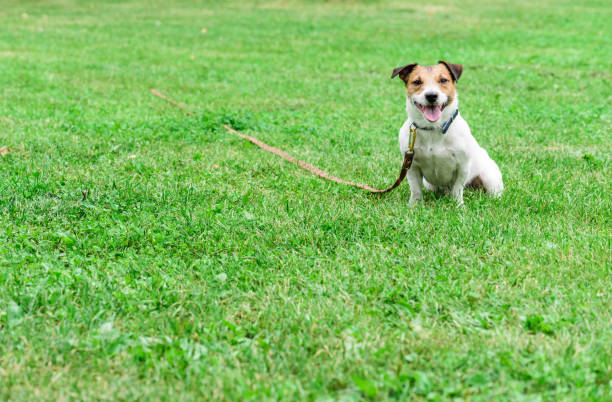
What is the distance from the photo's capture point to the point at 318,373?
270cm

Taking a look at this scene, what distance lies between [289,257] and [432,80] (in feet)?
6.54

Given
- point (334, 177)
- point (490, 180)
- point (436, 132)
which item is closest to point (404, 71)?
point (436, 132)

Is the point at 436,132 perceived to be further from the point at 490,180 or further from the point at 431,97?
the point at 490,180

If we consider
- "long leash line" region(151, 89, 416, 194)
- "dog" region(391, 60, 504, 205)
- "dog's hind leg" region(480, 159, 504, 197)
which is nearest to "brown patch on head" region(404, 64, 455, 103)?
"dog" region(391, 60, 504, 205)

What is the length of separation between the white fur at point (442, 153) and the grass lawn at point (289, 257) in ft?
0.72

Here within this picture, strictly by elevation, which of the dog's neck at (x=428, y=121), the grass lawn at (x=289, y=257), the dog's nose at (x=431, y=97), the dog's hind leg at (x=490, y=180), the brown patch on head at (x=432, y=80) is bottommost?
the grass lawn at (x=289, y=257)

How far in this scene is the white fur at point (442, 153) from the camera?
4.91 m

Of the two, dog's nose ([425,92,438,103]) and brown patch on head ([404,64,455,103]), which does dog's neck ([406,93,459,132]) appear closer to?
brown patch on head ([404,64,455,103])

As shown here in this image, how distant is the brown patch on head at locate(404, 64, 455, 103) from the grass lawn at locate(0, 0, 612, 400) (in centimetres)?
98

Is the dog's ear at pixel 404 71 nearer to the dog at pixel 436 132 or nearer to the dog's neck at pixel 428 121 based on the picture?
the dog at pixel 436 132

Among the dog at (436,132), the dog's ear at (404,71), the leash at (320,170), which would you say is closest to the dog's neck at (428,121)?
the dog at (436,132)

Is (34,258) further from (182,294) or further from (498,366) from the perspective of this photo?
(498,366)

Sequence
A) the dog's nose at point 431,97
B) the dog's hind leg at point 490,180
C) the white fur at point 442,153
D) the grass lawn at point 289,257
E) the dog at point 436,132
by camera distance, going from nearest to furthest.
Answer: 1. the grass lawn at point 289,257
2. the dog's nose at point 431,97
3. the dog at point 436,132
4. the white fur at point 442,153
5. the dog's hind leg at point 490,180

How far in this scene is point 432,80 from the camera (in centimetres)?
482
